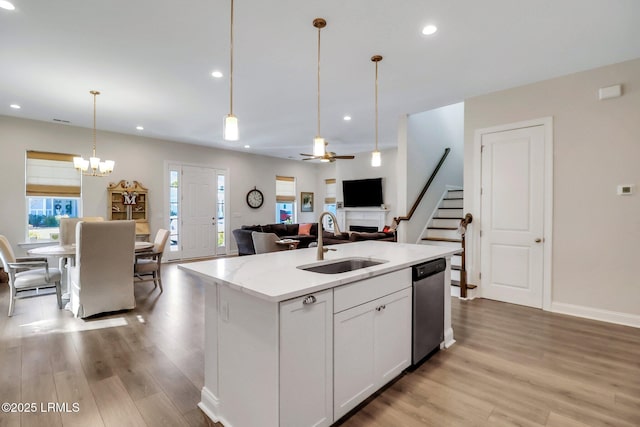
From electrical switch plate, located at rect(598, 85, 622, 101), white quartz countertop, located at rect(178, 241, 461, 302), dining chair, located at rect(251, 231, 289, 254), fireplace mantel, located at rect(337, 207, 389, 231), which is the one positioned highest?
electrical switch plate, located at rect(598, 85, 622, 101)

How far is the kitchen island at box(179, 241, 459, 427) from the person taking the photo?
4.83 ft

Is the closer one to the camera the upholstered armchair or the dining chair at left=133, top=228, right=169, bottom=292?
the upholstered armchair

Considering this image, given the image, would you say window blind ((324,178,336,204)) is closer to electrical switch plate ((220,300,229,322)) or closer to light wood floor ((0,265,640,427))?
light wood floor ((0,265,640,427))

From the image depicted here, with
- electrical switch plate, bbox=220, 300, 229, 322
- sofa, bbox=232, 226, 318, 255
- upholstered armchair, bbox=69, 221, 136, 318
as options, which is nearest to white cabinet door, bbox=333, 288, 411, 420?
electrical switch plate, bbox=220, 300, 229, 322

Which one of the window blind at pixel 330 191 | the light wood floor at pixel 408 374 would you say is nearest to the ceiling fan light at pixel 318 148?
the light wood floor at pixel 408 374

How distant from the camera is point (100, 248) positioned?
3510mm

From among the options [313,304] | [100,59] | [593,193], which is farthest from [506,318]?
[100,59]

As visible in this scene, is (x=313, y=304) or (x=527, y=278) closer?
(x=313, y=304)

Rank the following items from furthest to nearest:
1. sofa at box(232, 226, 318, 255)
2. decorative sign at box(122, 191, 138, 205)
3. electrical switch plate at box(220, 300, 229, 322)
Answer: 1. sofa at box(232, 226, 318, 255)
2. decorative sign at box(122, 191, 138, 205)
3. electrical switch plate at box(220, 300, 229, 322)

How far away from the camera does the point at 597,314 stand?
3.40 m

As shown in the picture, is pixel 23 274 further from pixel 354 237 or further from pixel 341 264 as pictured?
pixel 354 237

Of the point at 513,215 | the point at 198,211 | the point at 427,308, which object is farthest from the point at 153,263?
the point at 513,215

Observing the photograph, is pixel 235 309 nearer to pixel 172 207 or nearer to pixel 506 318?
pixel 506 318

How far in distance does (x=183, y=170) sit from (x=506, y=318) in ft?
23.2
